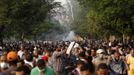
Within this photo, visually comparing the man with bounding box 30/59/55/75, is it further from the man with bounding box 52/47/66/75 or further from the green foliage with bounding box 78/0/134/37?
the green foliage with bounding box 78/0/134/37

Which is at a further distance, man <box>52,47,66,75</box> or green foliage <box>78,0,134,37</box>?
green foliage <box>78,0,134,37</box>

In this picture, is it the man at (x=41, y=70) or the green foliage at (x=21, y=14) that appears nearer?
the man at (x=41, y=70)

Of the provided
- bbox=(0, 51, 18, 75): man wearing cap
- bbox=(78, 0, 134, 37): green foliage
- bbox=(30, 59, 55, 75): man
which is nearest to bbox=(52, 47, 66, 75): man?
bbox=(30, 59, 55, 75): man

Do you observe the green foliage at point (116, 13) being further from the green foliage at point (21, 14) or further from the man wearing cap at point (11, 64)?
the man wearing cap at point (11, 64)

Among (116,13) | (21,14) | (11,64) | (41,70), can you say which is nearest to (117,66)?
(41,70)

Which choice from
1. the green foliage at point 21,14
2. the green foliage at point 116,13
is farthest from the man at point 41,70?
the green foliage at point 21,14

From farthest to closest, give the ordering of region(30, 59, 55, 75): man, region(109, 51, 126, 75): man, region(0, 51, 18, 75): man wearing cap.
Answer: region(109, 51, 126, 75): man, region(30, 59, 55, 75): man, region(0, 51, 18, 75): man wearing cap

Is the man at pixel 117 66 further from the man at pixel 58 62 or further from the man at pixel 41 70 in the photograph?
the man at pixel 41 70

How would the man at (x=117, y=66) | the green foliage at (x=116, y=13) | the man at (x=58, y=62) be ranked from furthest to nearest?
the green foliage at (x=116, y=13) → the man at (x=58, y=62) → the man at (x=117, y=66)

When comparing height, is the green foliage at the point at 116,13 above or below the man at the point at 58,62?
below

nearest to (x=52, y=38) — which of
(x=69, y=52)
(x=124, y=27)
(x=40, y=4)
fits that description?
(x=40, y=4)

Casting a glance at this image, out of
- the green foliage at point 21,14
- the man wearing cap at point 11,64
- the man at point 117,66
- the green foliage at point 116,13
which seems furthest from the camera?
the green foliage at point 21,14

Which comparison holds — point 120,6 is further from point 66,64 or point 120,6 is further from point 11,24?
point 66,64

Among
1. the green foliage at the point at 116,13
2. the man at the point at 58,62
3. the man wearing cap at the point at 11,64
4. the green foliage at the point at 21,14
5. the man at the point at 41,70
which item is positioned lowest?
the green foliage at the point at 21,14
